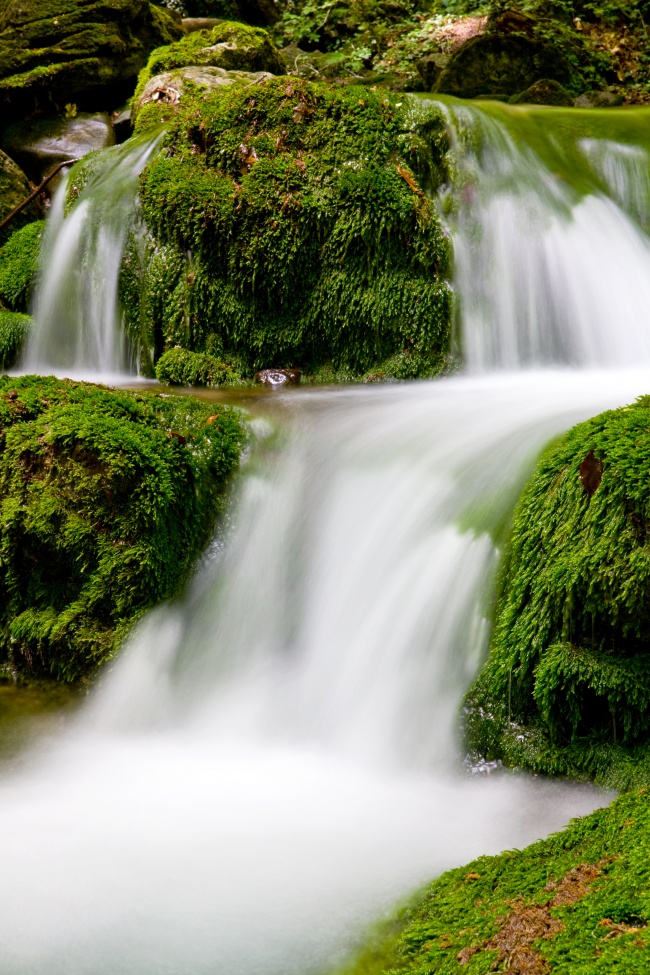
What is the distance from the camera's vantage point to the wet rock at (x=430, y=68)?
33.0 feet

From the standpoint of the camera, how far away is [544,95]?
8.59 metres

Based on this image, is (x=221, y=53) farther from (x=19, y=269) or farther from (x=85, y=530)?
(x=85, y=530)

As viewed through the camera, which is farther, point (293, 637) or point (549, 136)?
point (549, 136)

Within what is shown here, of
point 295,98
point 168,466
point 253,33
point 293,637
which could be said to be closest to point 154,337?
point 295,98

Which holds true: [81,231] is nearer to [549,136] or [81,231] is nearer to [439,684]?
[549,136]

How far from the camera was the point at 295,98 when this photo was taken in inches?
235

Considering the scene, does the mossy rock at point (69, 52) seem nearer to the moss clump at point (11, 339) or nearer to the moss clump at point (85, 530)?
the moss clump at point (11, 339)

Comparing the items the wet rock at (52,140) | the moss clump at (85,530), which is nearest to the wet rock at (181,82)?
the wet rock at (52,140)

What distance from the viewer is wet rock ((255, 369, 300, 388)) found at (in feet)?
18.7

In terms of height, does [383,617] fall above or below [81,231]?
below

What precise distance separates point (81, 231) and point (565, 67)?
20.0ft

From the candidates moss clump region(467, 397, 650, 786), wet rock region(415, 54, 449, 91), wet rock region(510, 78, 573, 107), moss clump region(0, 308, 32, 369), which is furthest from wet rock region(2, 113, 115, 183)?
moss clump region(467, 397, 650, 786)

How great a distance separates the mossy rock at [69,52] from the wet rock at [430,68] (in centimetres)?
310

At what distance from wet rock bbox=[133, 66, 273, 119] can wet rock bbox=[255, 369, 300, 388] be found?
10.2 feet
